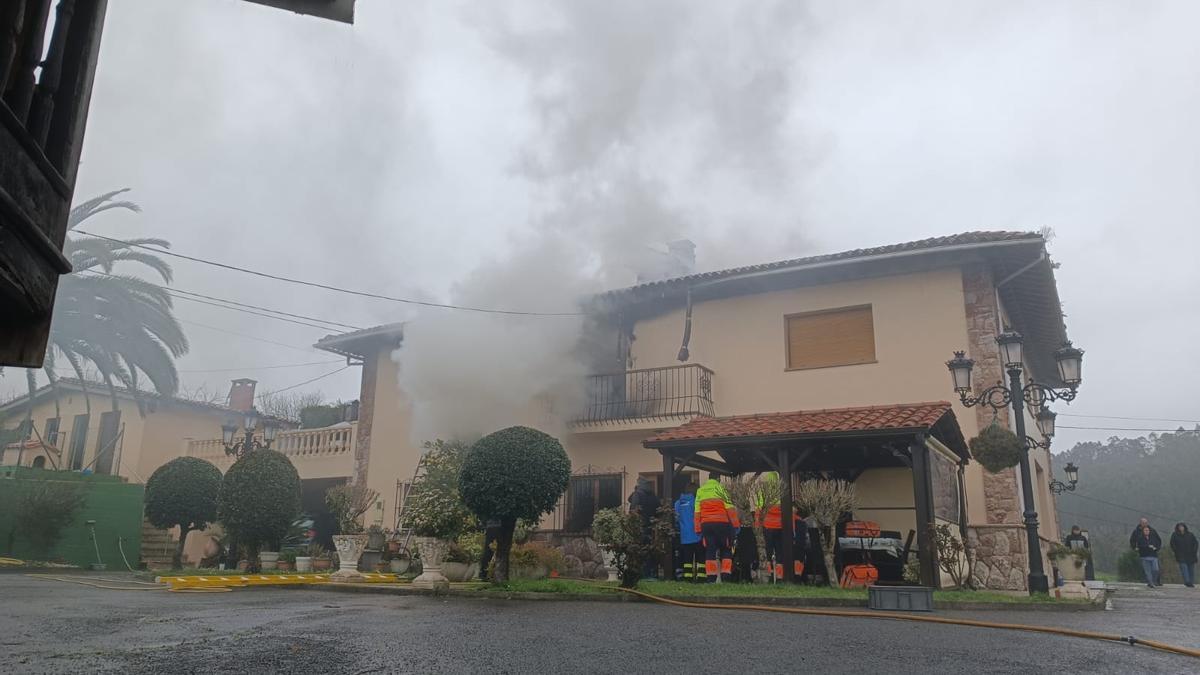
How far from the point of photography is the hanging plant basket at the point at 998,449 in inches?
422

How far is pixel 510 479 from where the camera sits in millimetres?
10320

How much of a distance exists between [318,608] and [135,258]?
12333mm

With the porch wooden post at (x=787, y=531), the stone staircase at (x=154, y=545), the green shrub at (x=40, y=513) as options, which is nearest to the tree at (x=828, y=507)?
the porch wooden post at (x=787, y=531)

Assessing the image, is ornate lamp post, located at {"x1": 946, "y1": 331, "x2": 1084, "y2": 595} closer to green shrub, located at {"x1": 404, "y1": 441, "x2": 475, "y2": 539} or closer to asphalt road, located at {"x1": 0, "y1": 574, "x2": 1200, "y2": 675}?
asphalt road, located at {"x1": 0, "y1": 574, "x2": 1200, "y2": 675}

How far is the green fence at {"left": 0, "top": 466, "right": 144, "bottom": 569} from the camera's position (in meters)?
16.6

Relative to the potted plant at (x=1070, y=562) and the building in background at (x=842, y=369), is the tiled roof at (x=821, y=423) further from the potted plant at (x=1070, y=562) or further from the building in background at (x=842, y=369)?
the potted plant at (x=1070, y=562)

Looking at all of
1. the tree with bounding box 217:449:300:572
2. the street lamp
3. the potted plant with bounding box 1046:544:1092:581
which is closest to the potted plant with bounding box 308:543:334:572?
the tree with bounding box 217:449:300:572

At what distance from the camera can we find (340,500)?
1505 cm

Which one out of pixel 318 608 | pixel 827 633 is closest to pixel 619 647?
pixel 827 633

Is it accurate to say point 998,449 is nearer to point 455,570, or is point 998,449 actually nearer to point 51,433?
point 455,570

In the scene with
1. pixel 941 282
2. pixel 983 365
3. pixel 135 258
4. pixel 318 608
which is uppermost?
pixel 135 258

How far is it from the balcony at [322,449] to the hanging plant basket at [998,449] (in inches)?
548

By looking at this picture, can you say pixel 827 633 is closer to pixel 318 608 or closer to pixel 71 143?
pixel 318 608

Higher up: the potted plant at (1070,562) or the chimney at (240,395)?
the chimney at (240,395)
